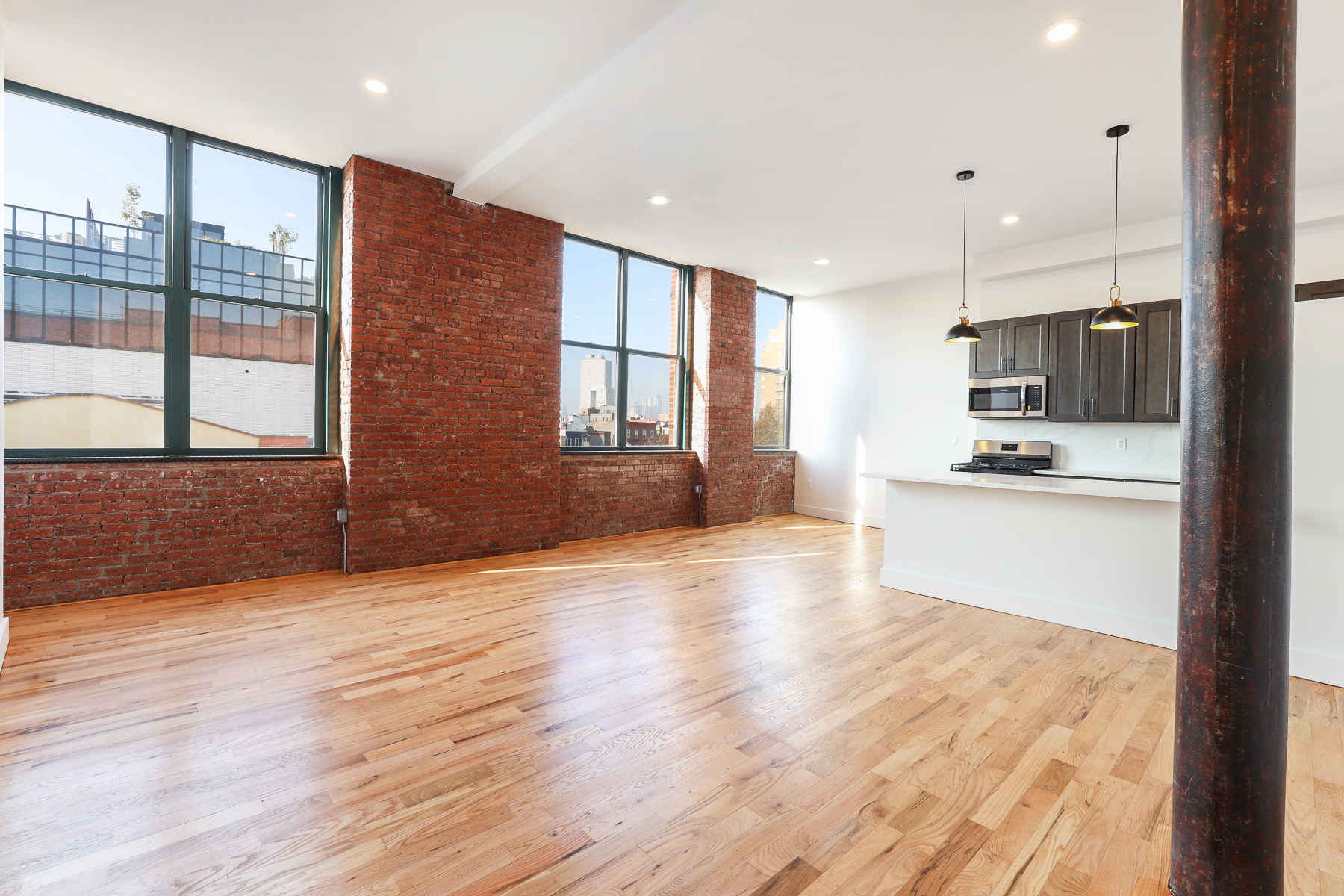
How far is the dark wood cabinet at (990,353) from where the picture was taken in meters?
6.20

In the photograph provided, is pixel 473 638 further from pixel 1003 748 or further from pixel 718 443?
pixel 718 443

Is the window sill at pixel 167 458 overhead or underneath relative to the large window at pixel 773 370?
underneath

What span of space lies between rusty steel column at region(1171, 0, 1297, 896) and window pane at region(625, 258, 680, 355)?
18.6ft

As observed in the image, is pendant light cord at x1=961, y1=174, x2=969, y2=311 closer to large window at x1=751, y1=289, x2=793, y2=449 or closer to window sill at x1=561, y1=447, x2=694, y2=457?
large window at x1=751, y1=289, x2=793, y2=449

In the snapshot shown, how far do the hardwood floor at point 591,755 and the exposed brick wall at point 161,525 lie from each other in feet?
0.98

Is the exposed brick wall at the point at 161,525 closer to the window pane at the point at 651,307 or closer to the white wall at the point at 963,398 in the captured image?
the window pane at the point at 651,307

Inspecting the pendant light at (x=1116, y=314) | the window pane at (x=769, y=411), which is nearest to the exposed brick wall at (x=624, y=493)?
the window pane at (x=769, y=411)

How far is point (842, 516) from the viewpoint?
26.6 feet

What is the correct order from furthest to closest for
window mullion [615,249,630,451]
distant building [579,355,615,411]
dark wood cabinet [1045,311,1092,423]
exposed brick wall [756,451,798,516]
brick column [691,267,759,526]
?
exposed brick wall [756,451,798,516], brick column [691,267,759,526], window mullion [615,249,630,451], distant building [579,355,615,411], dark wood cabinet [1045,311,1092,423]

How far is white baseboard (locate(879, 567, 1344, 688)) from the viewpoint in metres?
2.99

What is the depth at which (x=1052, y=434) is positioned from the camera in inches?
240

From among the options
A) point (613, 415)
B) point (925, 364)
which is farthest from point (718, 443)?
point (925, 364)

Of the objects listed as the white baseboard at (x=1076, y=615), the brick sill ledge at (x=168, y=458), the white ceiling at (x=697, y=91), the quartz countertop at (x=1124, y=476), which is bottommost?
the white baseboard at (x=1076, y=615)

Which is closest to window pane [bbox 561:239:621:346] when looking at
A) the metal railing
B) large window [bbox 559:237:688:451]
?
large window [bbox 559:237:688:451]
